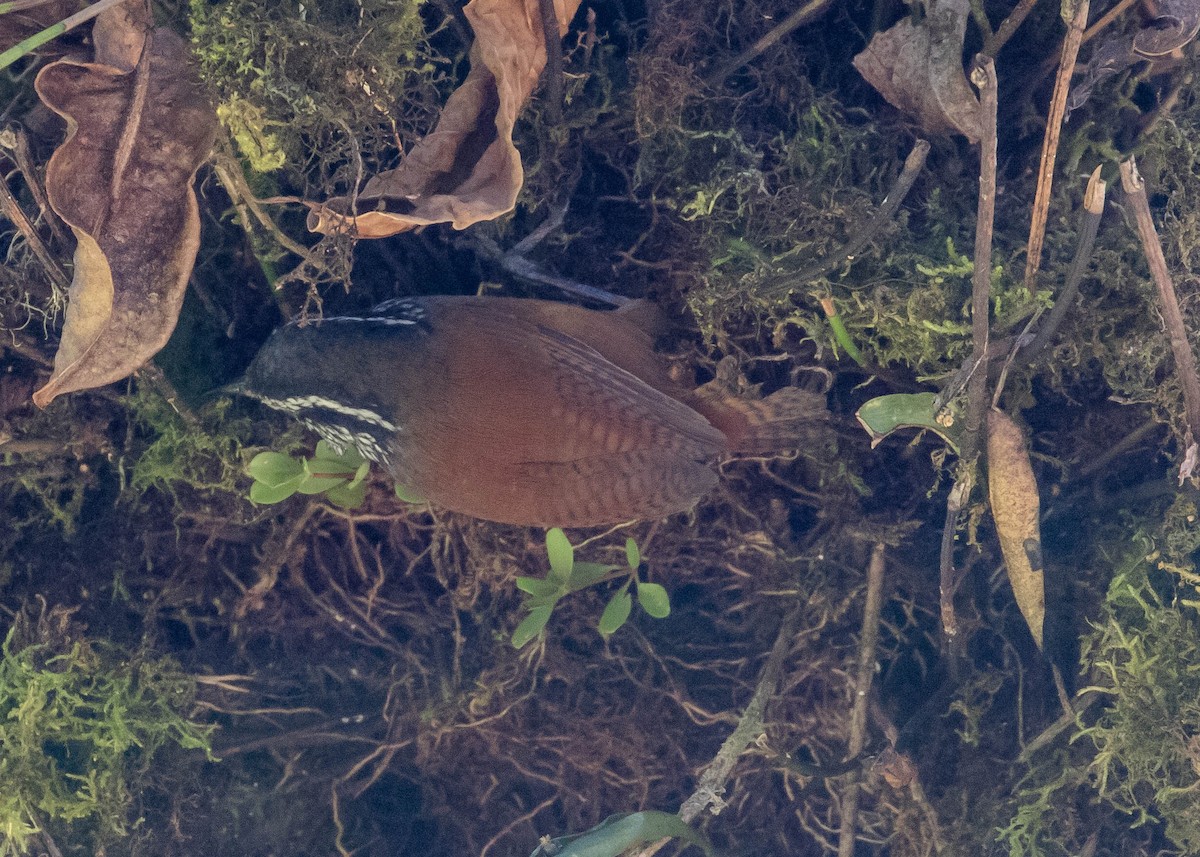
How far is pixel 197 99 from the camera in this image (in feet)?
7.02

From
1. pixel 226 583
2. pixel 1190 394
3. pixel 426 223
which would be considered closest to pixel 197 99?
pixel 426 223

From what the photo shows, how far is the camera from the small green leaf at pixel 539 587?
7.64ft

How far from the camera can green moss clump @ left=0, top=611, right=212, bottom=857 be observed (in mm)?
2324

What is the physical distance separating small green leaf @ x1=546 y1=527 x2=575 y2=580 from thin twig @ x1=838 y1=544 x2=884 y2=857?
882 mm

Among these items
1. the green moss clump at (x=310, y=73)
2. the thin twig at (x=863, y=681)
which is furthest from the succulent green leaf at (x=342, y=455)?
the thin twig at (x=863, y=681)

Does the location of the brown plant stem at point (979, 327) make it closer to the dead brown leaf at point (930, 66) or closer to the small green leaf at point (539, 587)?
the dead brown leaf at point (930, 66)

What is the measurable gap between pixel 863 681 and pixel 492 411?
1.29 m

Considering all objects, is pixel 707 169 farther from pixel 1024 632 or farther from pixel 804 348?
pixel 1024 632

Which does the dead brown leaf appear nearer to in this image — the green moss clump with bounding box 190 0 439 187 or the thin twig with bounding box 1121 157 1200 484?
the thin twig with bounding box 1121 157 1200 484

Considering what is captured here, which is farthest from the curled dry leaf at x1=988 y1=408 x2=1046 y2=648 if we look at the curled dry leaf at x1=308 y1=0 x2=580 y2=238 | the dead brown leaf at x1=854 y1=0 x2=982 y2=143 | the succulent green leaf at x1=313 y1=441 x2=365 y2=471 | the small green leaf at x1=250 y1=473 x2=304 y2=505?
the small green leaf at x1=250 y1=473 x2=304 y2=505

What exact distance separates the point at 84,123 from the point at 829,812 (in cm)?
265

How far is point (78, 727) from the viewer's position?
2.45 metres

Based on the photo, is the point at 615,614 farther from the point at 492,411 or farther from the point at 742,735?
the point at 492,411

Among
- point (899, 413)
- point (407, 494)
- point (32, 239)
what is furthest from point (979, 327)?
point (32, 239)
